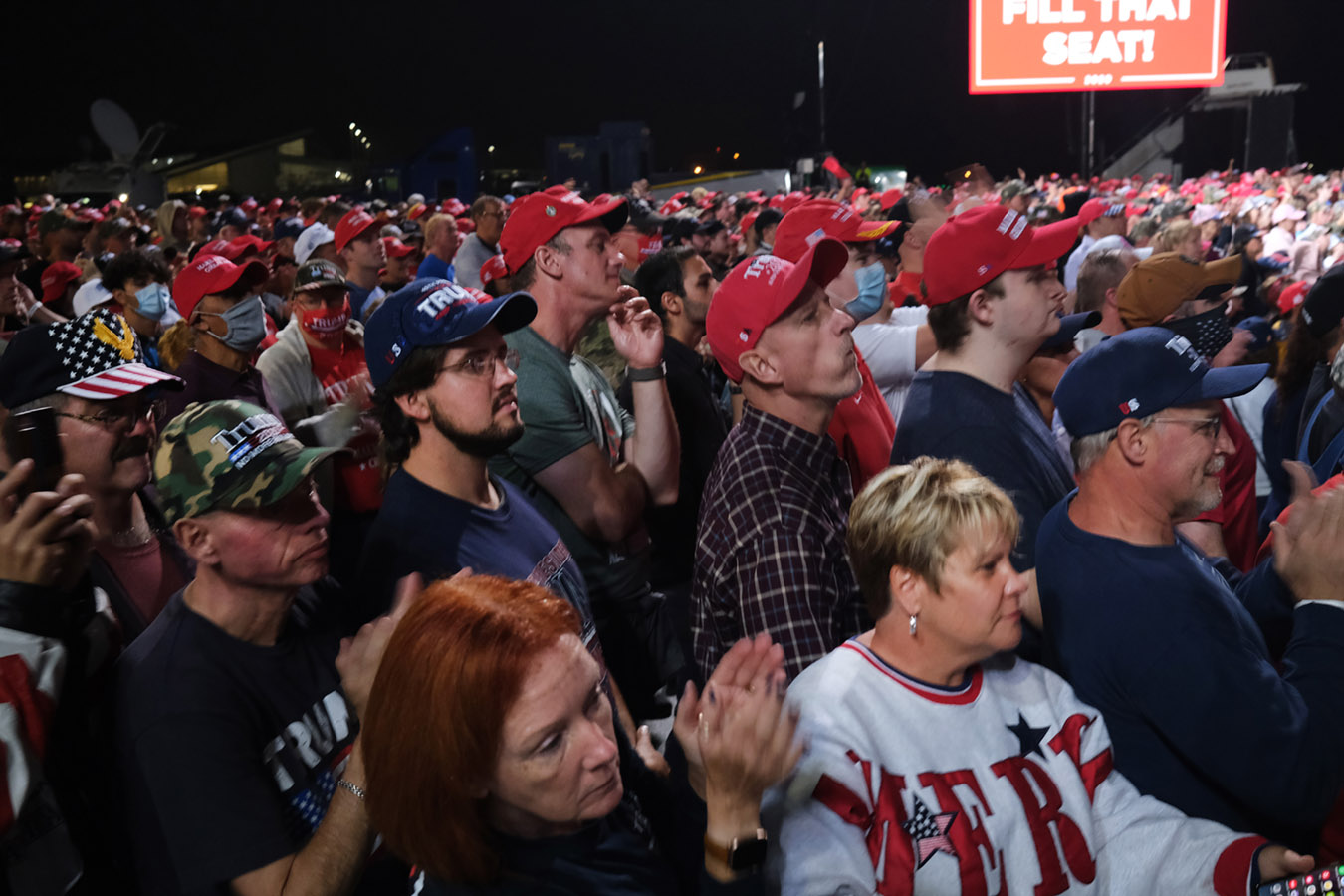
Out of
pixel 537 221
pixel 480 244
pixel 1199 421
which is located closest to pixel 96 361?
pixel 537 221

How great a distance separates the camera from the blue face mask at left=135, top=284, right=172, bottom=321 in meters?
5.25

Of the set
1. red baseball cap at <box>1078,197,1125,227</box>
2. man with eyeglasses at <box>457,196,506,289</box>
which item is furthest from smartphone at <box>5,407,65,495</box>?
red baseball cap at <box>1078,197,1125,227</box>

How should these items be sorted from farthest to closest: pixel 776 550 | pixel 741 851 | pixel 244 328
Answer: pixel 244 328 < pixel 776 550 < pixel 741 851

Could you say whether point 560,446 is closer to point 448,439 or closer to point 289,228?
point 448,439

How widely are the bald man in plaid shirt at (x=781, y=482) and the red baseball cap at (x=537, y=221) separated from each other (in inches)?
33.4

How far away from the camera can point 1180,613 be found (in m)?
1.84

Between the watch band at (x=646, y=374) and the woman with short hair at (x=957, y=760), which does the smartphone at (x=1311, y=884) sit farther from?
the watch band at (x=646, y=374)

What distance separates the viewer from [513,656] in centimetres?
140

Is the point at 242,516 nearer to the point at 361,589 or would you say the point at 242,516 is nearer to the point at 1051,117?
the point at 361,589

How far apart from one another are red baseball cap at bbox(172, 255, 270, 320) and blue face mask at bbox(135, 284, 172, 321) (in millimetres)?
925

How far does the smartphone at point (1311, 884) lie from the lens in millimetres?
1591

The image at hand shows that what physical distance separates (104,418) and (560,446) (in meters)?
1.09

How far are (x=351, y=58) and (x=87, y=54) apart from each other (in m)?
7.50

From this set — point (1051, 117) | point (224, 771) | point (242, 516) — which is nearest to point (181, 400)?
point (242, 516)
